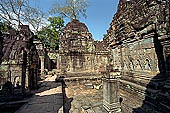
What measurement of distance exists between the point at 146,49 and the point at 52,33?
24123 millimetres

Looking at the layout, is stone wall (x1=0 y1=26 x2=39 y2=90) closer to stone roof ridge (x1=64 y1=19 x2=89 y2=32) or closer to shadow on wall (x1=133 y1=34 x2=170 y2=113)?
shadow on wall (x1=133 y1=34 x2=170 y2=113)

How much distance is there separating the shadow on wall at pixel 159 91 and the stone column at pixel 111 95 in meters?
0.63

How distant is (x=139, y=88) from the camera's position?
4.20 m

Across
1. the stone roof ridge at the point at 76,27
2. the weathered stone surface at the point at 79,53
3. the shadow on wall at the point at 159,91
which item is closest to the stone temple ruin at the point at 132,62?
→ the shadow on wall at the point at 159,91

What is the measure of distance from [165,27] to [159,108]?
2.77 metres

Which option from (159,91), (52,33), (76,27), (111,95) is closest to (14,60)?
(111,95)

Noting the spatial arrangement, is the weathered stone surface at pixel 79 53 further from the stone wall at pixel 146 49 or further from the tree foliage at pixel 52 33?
the tree foliage at pixel 52 33

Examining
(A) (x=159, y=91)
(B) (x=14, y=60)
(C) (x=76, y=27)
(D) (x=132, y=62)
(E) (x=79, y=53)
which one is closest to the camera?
(A) (x=159, y=91)

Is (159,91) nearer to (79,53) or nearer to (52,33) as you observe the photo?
(79,53)

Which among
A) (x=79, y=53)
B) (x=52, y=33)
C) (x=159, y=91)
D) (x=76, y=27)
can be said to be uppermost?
(x=52, y=33)

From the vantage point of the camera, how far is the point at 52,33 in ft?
82.4

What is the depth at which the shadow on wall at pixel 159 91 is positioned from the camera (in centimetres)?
296

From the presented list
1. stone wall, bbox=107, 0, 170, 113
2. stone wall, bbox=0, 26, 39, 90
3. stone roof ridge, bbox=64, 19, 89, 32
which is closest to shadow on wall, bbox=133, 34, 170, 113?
stone wall, bbox=107, 0, 170, 113

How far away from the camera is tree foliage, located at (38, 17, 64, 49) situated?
24.6m
